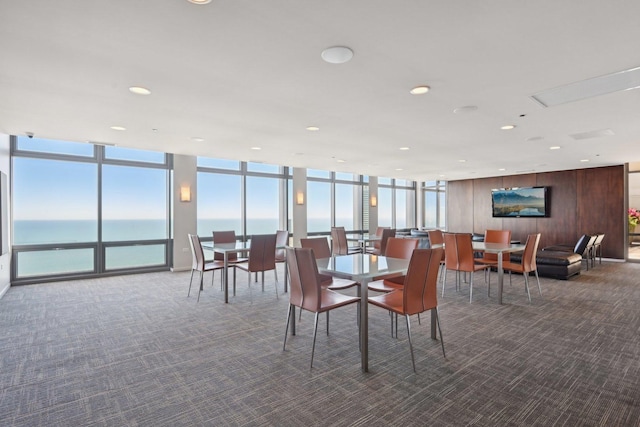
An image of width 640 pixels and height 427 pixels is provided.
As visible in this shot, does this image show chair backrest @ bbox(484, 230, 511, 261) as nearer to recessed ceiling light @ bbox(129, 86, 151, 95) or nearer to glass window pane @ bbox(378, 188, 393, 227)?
glass window pane @ bbox(378, 188, 393, 227)

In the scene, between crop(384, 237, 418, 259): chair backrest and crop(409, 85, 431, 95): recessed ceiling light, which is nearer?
crop(409, 85, 431, 95): recessed ceiling light

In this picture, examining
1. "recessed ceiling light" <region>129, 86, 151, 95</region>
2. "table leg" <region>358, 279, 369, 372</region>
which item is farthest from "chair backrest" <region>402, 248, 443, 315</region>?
"recessed ceiling light" <region>129, 86, 151, 95</region>

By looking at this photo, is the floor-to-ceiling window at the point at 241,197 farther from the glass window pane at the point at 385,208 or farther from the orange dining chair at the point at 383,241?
the glass window pane at the point at 385,208

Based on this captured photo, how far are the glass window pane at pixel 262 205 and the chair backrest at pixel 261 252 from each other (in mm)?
3819

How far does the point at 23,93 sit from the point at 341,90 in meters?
3.37

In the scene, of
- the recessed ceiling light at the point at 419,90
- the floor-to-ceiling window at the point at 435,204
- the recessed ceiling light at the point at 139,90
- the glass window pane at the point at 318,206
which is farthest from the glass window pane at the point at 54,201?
the floor-to-ceiling window at the point at 435,204

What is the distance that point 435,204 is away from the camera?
14641 millimetres

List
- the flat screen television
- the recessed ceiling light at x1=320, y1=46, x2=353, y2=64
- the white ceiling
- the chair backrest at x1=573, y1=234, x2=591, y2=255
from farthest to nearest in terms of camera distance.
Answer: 1. the flat screen television
2. the chair backrest at x1=573, y1=234, x2=591, y2=255
3. the recessed ceiling light at x1=320, y1=46, x2=353, y2=64
4. the white ceiling

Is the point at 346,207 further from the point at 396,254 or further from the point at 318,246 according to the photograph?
the point at 396,254

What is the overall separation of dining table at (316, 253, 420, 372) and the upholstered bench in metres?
4.61

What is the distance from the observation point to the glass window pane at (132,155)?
7.11m

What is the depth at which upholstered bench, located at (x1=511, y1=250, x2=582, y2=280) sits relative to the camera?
651cm

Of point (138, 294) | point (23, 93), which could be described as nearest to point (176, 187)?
point (138, 294)

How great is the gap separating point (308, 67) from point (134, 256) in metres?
6.40
